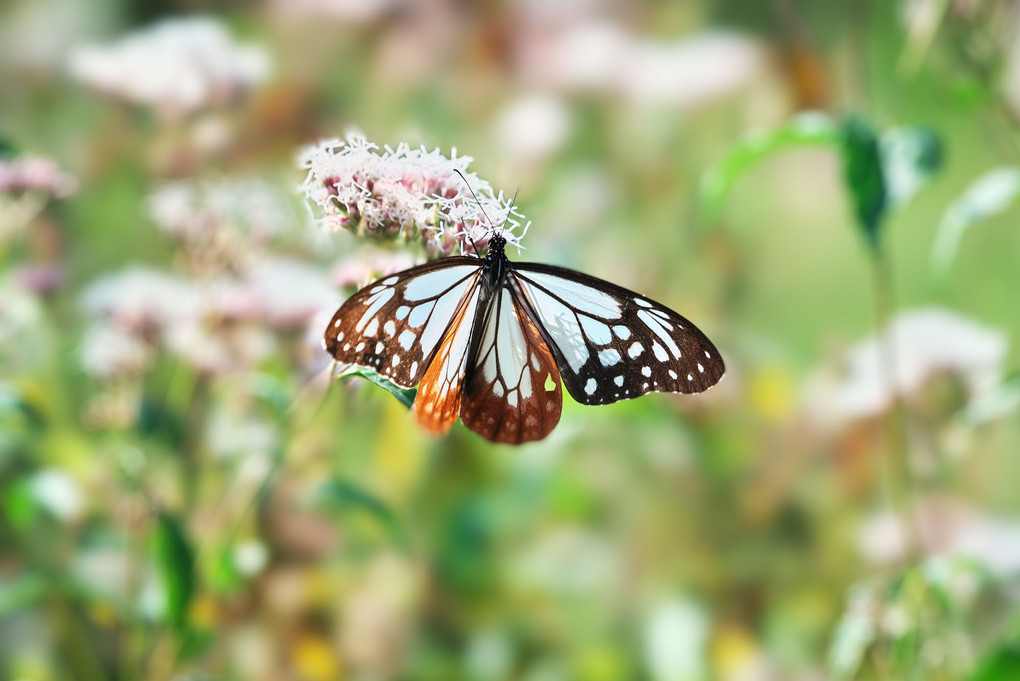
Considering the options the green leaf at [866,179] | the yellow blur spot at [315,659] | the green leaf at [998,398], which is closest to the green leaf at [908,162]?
the green leaf at [866,179]

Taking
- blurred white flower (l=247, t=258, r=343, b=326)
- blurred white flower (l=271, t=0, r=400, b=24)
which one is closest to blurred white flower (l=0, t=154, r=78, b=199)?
blurred white flower (l=247, t=258, r=343, b=326)

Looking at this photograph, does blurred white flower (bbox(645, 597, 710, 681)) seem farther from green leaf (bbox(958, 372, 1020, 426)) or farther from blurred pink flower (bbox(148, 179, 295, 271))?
blurred pink flower (bbox(148, 179, 295, 271))

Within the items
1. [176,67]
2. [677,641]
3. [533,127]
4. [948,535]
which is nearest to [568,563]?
[677,641]

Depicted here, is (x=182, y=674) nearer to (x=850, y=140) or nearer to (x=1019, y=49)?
(x=850, y=140)

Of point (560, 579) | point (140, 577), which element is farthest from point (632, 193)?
point (140, 577)

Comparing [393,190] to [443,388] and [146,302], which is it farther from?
[146,302]

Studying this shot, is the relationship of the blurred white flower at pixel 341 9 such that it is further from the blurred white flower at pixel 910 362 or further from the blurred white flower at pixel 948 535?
the blurred white flower at pixel 948 535
